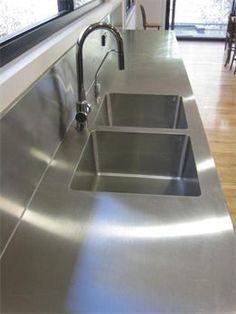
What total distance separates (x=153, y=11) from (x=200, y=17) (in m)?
1.19

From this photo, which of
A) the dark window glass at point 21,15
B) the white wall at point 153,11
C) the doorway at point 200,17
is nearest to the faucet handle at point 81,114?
the dark window glass at point 21,15

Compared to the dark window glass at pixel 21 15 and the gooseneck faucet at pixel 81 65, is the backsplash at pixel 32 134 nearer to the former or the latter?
the gooseneck faucet at pixel 81 65

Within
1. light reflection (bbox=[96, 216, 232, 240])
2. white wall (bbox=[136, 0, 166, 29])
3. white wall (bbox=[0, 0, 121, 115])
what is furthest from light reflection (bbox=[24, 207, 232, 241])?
white wall (bbox=[136, 0, 166, 29])

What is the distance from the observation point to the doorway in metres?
7.66

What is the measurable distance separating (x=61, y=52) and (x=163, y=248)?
818 mm

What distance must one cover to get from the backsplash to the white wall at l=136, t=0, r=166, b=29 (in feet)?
21.5

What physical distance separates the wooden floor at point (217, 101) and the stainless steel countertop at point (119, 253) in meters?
1.48

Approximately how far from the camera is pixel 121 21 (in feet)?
13.0

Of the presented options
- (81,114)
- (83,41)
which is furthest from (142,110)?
(83,41)

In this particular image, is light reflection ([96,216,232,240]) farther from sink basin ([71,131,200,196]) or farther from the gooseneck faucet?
the gooseneck faucet

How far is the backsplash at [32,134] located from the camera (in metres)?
0.83

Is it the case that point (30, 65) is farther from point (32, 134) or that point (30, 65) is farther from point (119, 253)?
point (119, 253)

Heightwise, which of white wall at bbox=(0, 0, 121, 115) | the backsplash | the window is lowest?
the backsplash

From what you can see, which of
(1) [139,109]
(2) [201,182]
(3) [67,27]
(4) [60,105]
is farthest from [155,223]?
(1) [139,109]
